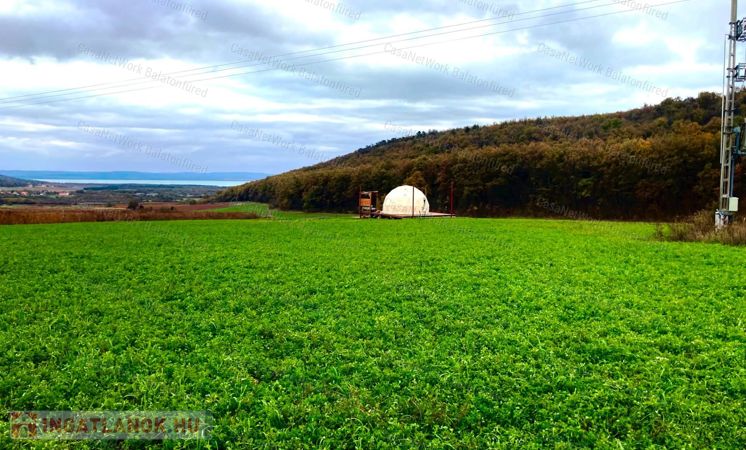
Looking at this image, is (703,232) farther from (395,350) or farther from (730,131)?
(395,350)

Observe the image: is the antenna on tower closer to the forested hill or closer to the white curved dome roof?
the forested hill

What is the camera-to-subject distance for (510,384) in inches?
228

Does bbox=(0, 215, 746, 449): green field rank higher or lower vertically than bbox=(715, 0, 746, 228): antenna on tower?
lower

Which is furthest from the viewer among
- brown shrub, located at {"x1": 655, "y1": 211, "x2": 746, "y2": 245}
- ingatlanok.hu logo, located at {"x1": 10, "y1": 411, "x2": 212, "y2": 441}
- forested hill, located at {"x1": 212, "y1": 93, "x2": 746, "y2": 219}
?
forested hill, located at {"x1": 212, "y1": 93, "x2": 746, "y2": 219}

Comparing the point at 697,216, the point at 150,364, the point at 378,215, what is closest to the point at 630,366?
the point at 150,364

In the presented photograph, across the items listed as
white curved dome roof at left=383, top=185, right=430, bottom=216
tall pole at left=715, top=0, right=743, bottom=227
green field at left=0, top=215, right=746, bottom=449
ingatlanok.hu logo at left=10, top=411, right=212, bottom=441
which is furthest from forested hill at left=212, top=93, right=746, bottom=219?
ingatlanok.hu logo at left=10, top=411, right=212, bottom=441

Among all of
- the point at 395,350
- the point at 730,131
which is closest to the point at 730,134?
the point at 730,131

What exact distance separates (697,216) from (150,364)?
20304 mm

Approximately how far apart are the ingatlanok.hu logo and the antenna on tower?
1973 cm

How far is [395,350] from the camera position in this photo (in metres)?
6.82

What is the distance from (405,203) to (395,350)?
3532 cm

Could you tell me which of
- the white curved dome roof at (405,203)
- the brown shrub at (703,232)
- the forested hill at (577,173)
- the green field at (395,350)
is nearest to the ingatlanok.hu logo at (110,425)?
the green field at (395,350)

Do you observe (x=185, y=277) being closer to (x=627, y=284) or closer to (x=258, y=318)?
(x=258, y=318)

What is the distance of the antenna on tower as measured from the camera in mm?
19219
